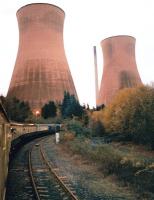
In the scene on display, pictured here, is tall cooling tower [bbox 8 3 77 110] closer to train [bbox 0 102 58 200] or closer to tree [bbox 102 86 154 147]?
train [bbox 0 102 58 200]

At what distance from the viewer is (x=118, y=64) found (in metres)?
69.3

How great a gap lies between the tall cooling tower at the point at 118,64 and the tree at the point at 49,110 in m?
15.7

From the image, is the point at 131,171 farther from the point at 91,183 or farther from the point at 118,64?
→ the point at 118,64

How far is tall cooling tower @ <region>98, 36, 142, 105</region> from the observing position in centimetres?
6769

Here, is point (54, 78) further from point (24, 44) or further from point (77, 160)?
point (77, 160)

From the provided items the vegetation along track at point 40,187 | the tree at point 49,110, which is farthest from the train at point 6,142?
the tree at point 49,110

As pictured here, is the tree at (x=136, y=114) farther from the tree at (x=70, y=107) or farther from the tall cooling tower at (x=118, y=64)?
the tall cooling tower at (x=118, y=64)

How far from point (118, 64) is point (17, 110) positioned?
26.8 m

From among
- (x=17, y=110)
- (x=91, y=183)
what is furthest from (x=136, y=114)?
(x=17, y=110)

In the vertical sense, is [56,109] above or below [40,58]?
below

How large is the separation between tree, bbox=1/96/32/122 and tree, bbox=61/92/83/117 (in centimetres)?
661

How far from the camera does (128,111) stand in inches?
989

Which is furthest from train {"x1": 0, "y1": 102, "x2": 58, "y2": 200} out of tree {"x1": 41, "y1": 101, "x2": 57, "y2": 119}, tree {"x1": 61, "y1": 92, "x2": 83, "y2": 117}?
tree {"x1": 41, "y1": 101, "x2": 57, "y2": 119}

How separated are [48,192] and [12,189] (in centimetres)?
122
